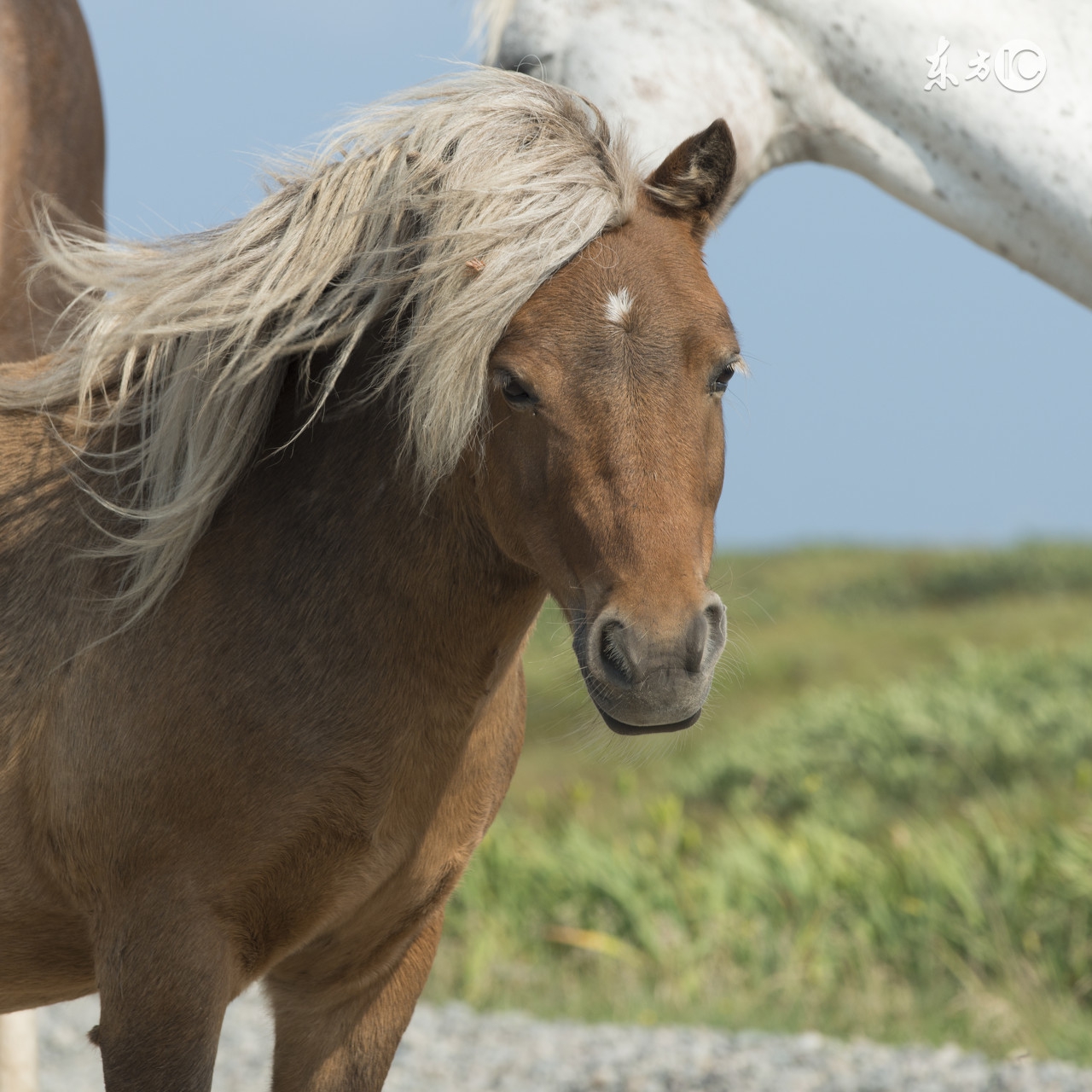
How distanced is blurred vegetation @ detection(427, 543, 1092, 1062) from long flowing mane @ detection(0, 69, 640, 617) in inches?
28.6

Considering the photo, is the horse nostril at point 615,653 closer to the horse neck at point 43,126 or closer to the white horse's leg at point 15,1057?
the horse neck at point 43,126

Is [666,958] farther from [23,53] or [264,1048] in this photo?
[23,53]

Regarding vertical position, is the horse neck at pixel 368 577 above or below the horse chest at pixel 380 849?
above

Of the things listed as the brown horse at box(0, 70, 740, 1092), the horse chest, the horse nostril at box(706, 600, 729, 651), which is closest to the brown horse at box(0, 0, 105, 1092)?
the brown horse at box(0, 70, 740, 1092)

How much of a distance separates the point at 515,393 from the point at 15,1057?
2612mm

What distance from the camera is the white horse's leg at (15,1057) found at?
3.52m

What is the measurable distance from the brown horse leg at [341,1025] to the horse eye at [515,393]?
45.5 inches

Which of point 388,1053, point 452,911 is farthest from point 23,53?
point 452,911

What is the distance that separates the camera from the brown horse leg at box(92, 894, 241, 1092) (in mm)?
2121

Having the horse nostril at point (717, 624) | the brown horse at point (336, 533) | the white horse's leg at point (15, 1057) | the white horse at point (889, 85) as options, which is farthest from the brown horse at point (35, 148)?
the horse nostril at point (717, 624)

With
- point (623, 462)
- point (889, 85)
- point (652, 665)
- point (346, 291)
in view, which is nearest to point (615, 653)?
point (652, 665)

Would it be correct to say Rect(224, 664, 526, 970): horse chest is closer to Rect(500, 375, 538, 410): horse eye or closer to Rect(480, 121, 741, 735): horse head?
Rect(480, 121, 741, 735): horse head

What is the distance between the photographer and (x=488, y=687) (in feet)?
7.82

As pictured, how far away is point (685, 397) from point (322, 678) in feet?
2.60
